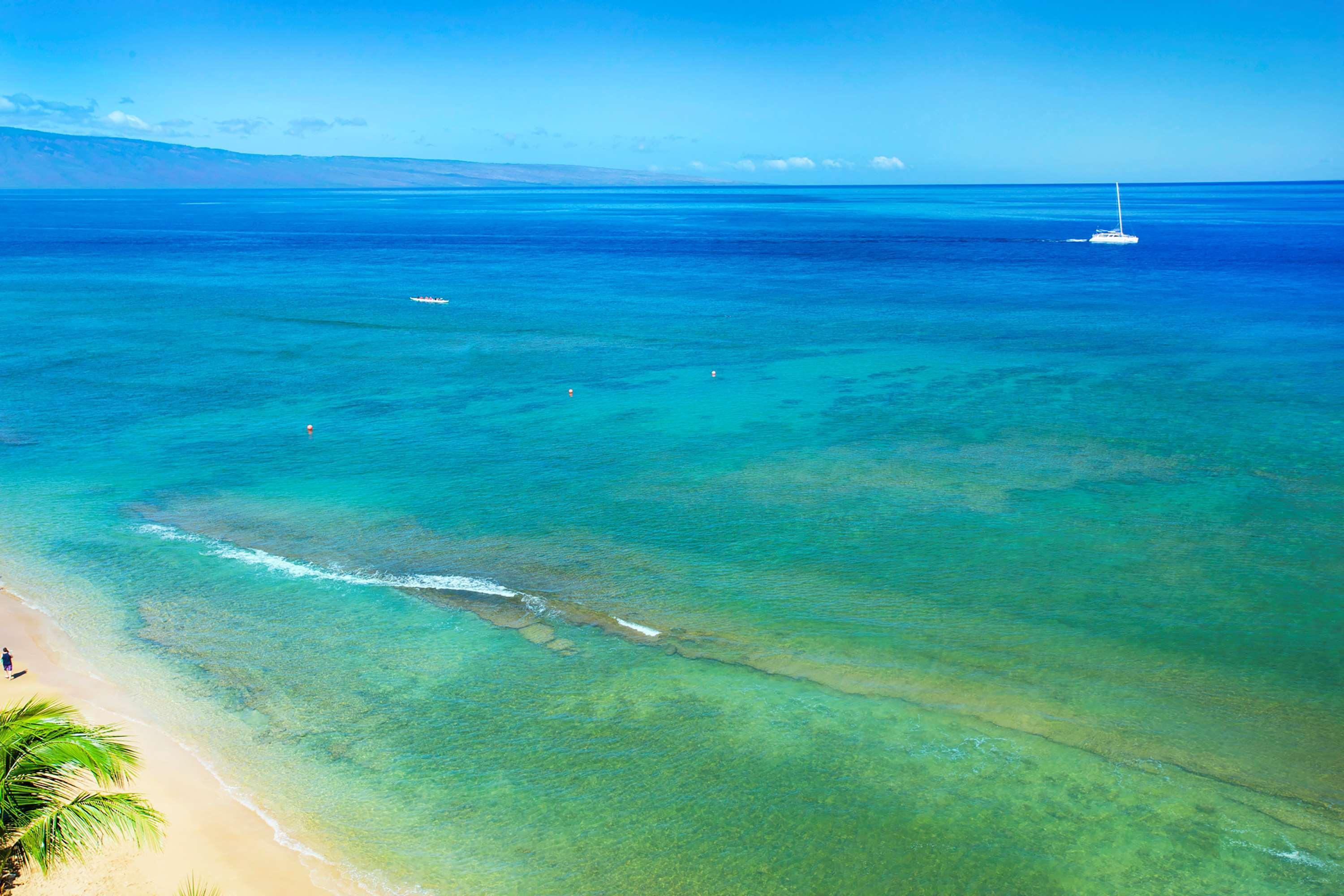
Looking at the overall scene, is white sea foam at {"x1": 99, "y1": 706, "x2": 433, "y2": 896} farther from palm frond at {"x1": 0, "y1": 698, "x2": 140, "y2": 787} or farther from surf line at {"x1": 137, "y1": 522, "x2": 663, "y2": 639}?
surf line at {"x1": 137, "y1": 522, "x2": 663, "y2": 639}

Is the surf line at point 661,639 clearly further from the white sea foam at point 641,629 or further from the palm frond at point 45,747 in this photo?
the palm frond at point 45,747

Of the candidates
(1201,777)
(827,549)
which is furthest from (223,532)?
(1201,777)

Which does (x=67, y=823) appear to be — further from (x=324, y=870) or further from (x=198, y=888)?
(x=324, y=870)

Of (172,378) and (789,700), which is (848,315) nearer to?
(172,378)

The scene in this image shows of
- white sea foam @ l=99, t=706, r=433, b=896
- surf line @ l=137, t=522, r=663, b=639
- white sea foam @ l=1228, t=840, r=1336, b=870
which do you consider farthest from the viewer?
surf line @ l=137, t=522, r=663, b=639

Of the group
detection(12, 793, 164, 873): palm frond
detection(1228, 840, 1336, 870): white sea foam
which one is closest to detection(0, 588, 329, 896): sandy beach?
detection(12, 793, 164, 873): palm frond

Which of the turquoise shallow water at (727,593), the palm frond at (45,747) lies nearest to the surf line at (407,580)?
the turquoise shallow water at (727,593)

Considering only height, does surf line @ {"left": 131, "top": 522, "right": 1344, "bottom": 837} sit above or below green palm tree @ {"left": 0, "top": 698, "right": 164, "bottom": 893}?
below
